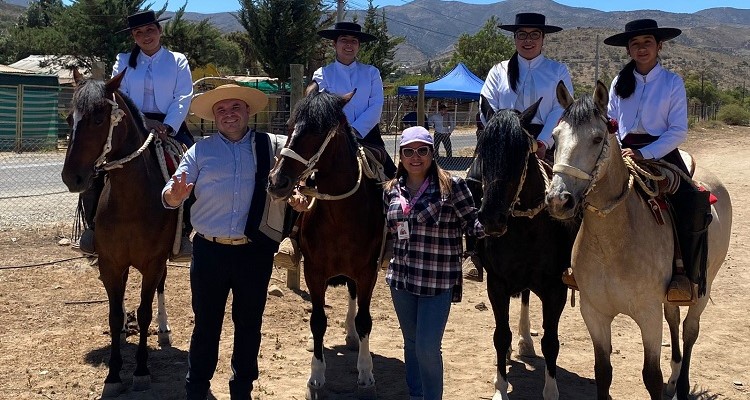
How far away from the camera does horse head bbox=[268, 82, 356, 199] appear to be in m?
4.36

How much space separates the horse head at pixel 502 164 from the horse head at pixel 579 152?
1.44ft

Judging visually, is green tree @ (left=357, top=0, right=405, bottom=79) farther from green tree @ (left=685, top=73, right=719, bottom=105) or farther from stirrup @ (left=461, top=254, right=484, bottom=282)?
stirrup @ (left=461, top=254, right=484, bottom=282)

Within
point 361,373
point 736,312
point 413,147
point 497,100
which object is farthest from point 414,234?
point 736,312

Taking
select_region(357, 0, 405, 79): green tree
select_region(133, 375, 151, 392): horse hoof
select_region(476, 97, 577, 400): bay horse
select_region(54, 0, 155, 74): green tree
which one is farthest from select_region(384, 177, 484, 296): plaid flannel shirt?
select_region(357, 0, 405, 79): green tree

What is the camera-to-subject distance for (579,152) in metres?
3.98

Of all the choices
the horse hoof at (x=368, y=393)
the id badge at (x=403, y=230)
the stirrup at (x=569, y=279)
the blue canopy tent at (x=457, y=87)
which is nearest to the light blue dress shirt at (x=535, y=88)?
the stirrup at (x=569, y=279)

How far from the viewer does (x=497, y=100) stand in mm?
6027

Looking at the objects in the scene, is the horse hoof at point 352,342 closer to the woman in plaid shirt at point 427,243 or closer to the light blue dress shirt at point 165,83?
the woman in plaid shirt at point 427,243

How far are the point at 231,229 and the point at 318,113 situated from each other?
1040 mm

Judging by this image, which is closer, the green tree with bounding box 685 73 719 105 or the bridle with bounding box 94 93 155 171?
the bridle with bounding box 94 93 155 171

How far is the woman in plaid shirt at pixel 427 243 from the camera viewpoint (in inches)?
162

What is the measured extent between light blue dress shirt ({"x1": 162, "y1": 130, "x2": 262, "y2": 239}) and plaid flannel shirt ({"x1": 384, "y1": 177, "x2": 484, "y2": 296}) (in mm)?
974

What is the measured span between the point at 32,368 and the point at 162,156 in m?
2.02

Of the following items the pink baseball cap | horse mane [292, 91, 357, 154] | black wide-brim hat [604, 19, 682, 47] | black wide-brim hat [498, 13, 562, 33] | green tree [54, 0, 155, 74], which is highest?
green tree [54, 0, 155, 74]
